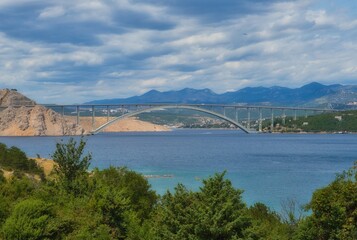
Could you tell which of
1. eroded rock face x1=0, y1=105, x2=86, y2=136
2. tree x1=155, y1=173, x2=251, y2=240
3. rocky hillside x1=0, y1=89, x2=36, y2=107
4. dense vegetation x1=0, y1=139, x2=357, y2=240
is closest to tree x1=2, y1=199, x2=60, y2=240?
dense vegetation x1=0, y1=139, x2=357, y2=240

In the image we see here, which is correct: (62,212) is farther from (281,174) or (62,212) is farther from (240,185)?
(281,174)

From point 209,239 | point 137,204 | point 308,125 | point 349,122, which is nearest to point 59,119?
point 308,125

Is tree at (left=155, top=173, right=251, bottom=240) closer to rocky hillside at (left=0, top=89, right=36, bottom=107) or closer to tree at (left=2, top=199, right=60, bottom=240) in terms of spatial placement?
tree at (left=2, top=199, right=60, bottom=240)

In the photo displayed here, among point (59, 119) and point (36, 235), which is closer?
point (36, 235)

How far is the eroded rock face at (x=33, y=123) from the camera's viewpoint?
140m

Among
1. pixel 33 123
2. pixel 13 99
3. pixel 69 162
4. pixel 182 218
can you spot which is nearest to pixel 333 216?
pixel 182 218

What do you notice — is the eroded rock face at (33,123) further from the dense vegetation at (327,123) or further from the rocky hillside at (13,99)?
the dense vegetation at (327,123)

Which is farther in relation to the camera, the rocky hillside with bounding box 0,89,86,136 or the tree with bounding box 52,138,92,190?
the rocky hillside with bounding box 0,89,86,136

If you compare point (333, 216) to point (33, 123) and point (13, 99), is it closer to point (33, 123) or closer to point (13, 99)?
point (33, 123)

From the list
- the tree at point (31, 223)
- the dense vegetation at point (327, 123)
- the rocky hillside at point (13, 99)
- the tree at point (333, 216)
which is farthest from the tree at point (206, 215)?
the dense vegetation at point (327, 123)

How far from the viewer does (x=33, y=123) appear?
14112 centimetres

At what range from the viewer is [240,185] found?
132 ft

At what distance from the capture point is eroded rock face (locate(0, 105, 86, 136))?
140 m

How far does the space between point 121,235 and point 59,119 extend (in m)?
132
